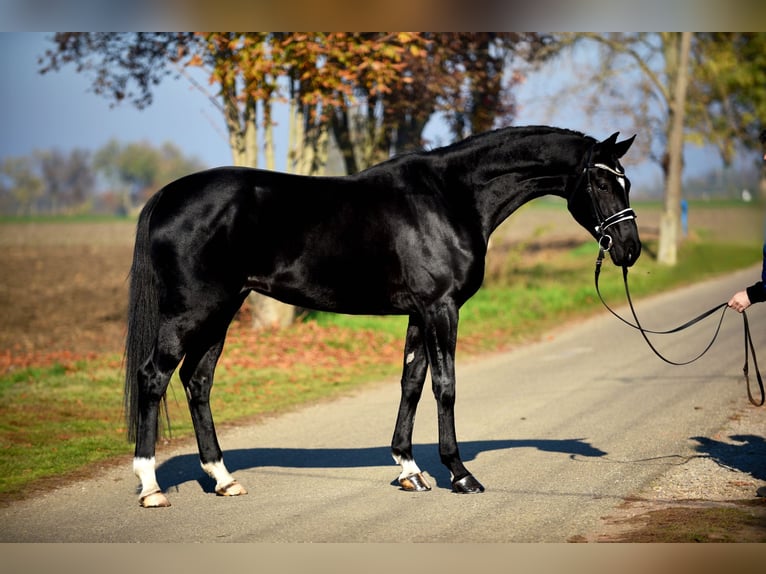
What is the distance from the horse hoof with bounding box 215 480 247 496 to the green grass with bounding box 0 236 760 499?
59.2 inches

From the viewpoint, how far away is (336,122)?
17.2 meters

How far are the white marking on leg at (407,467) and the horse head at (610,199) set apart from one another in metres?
1.98

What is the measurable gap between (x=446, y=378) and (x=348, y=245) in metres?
1.12

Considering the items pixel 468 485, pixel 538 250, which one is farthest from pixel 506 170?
pixel 538 250

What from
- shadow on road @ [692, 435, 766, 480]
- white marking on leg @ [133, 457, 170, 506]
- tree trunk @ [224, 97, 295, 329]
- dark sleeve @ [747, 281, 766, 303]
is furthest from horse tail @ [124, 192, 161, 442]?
tree trunk @ [224, 97, 295, 329]

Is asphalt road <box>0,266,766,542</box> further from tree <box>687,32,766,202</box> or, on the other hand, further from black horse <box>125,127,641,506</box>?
tree <box>687,32,766,202</box>

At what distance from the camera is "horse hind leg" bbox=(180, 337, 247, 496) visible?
6309 millimetres

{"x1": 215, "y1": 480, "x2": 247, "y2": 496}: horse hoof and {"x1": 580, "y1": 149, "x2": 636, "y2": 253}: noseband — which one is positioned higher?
{"x1": 580, "y1": 149, "x2": 636, "y2": 253}: noseband

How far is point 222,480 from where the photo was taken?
20.7 feet

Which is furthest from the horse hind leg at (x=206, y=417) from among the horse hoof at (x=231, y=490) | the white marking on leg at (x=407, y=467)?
the white marking on leg at (x=407, y=467)

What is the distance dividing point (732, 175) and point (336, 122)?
20936 mm

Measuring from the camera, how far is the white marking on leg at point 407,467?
6336 millimetres

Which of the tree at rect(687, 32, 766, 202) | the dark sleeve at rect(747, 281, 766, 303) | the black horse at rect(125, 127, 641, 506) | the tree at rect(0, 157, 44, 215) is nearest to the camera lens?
the dark sleeve at rect(747, 281, 766, 303)

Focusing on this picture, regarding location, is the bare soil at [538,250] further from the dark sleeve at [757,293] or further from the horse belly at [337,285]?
the horse belly at [337,285]
